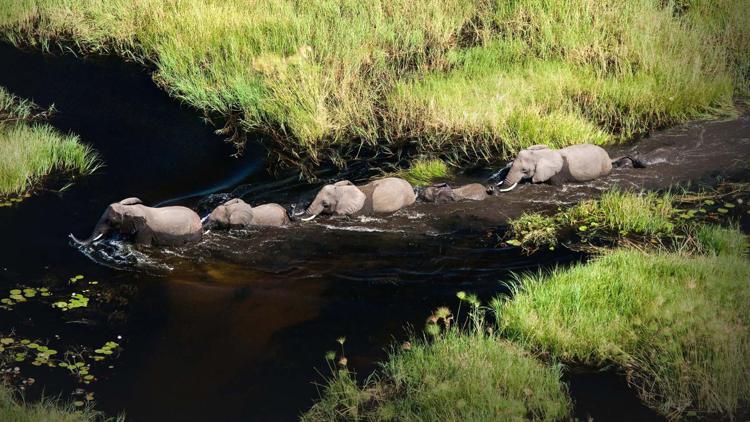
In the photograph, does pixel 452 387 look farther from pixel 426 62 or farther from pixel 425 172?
pixel 426 62

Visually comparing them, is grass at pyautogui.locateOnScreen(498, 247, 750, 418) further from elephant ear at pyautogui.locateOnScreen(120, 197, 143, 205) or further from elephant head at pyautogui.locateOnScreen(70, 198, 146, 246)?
elephant ear at pyautogui.locateOnScreen(120, 197, 143, 205)

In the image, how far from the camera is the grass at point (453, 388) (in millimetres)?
5758

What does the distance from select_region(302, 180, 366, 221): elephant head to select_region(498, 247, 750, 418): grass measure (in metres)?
2.32

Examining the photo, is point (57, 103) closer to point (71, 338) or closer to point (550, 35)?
point (71, 338)

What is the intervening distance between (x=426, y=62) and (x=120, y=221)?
5288 mm

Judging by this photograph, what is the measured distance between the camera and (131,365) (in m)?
6.57

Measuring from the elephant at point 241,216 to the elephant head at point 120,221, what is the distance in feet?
2.30

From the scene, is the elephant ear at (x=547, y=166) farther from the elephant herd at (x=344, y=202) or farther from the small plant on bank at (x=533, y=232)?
the small plant on bank at (x=533, y=232)

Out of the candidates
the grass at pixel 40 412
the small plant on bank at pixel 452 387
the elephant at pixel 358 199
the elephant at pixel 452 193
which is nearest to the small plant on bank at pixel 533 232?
the elephant at pixel 452 193

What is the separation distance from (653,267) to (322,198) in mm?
3334

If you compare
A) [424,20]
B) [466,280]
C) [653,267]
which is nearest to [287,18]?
[424,20]

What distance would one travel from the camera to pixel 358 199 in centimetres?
911

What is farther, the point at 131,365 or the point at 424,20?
the point at 424,20

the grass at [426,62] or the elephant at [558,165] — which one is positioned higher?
the grass at [426,62]
